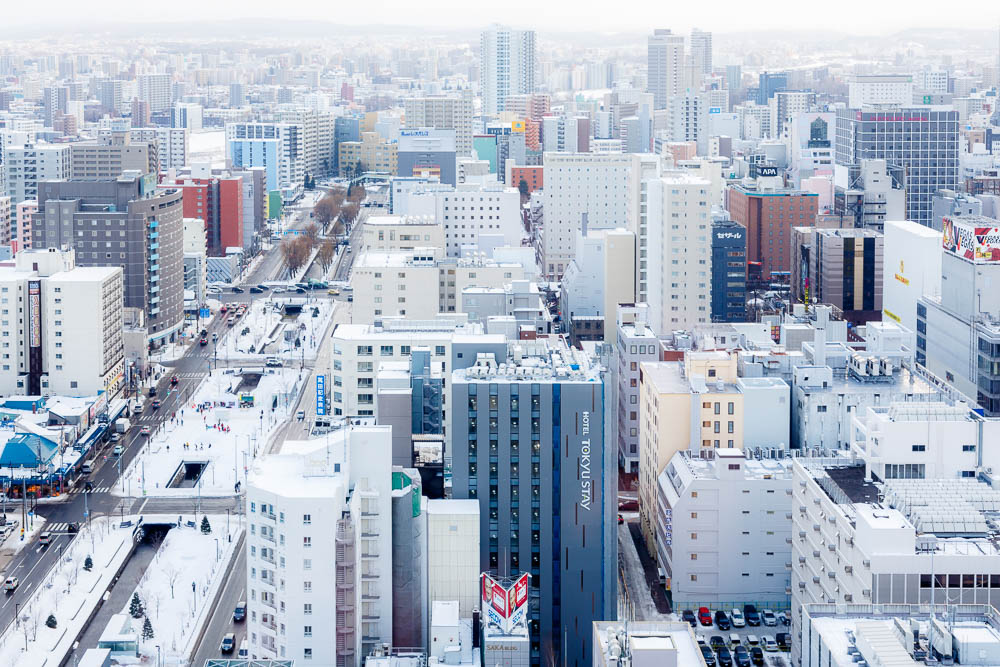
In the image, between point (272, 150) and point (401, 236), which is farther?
point (272, 150)

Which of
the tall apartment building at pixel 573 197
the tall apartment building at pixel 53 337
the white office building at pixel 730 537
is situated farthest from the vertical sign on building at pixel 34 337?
the tall apartment building at pixel 573 197

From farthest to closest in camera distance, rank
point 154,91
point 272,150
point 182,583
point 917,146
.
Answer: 1. point 154,91
2. point 272,150
3. point 917,146
4. point 182,583

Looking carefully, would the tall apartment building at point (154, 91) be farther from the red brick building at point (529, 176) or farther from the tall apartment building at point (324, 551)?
the tall apartment building at point (324, 551)

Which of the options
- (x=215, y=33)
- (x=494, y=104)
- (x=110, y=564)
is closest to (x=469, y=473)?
(x=110, y=564)

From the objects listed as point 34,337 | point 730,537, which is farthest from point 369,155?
point 730,537

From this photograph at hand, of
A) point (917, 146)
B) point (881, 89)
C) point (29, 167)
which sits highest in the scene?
point (881, 89)

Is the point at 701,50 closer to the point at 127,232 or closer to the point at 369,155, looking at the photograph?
the point at 369,155
